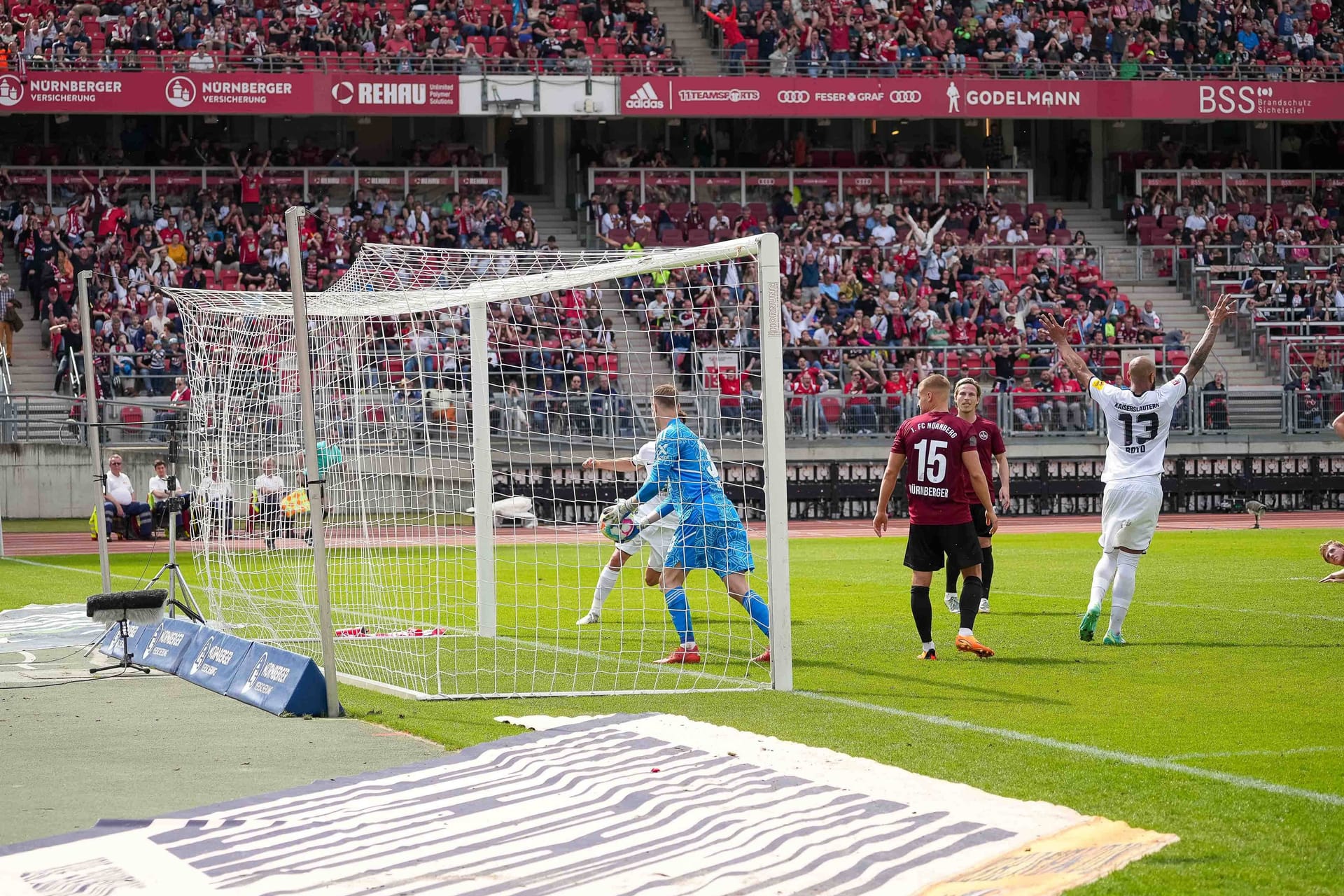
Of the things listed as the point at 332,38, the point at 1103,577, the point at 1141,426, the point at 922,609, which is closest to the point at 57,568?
the point at 922,609

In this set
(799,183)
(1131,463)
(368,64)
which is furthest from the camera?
(799,183)

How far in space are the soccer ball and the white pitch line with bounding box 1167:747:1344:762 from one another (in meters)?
5.42

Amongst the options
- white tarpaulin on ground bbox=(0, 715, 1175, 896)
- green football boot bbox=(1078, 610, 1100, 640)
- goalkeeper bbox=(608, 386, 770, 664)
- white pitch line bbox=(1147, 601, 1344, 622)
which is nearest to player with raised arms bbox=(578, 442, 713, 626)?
goalkeeper bbox=(608, 386, 770, 664)

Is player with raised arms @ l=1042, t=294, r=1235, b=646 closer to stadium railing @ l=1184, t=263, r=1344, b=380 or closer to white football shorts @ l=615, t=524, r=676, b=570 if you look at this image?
white football shorts @ l=615, t=524, r=676, b=570

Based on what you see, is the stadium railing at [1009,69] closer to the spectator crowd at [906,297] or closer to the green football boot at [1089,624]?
the spectator crowd at [906,297]

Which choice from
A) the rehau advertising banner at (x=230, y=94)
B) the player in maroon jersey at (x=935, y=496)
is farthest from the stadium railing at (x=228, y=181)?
the player in maroon jersey at (x=935, y=496)

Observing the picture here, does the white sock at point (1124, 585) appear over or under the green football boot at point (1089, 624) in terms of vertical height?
over

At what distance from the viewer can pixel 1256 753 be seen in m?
7.55

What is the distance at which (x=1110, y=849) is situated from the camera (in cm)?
566

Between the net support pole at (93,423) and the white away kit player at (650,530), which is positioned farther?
the net support pole at (93,423)

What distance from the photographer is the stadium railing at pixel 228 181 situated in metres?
34.5

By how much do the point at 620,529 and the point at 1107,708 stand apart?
15.4 feet

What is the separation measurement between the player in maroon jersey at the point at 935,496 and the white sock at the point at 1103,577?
1238mm

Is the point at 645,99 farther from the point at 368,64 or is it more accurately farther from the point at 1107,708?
the point at 1107,708
